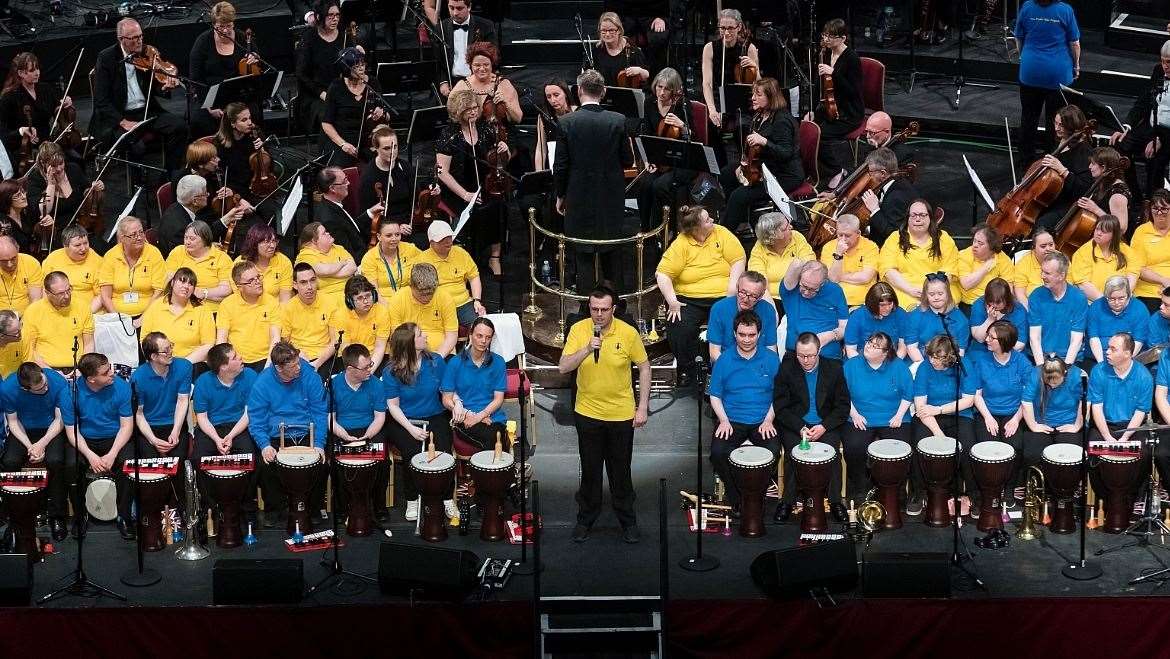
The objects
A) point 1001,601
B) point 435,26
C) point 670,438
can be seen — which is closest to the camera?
point 1001,601

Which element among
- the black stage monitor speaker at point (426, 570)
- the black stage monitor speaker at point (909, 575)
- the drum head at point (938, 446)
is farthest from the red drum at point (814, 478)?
the black stage monitor speaker at point (426, 570)

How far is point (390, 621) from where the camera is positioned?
9844 millimetres

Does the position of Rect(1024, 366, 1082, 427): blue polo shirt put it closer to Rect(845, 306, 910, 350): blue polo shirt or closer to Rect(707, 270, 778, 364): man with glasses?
Rect(845, 306, 910, 350): blue polo shirt


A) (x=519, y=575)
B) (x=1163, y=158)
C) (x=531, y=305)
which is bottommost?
(x=519, y=575)

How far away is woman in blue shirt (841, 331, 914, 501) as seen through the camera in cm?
1120

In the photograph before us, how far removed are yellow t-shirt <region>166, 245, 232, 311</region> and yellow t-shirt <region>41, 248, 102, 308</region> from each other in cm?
48

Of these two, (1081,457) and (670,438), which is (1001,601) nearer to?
(1081,457)

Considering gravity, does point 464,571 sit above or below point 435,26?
below

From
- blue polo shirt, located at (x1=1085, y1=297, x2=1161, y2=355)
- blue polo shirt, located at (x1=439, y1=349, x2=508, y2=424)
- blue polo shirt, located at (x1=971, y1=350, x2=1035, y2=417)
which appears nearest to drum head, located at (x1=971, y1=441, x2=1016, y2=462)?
blue polo shirt, located at (x1=971, y1=350, x2=1035, y2=417)

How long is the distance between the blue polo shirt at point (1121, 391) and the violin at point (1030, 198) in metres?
1.80

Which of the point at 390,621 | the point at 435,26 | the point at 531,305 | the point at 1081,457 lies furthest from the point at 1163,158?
the point at 390,621

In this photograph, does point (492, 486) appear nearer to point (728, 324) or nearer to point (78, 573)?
point (728, 324)

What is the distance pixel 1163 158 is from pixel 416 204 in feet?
17.5

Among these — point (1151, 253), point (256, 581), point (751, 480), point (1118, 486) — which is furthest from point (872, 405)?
point (256, 581)
